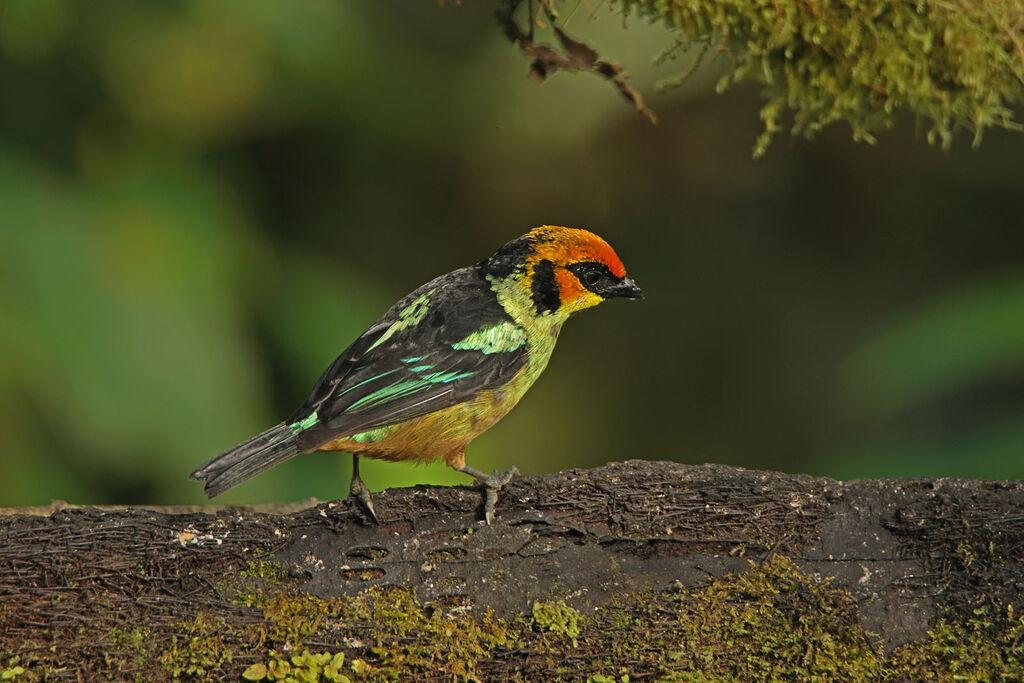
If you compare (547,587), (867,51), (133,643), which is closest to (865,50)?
(867,51)

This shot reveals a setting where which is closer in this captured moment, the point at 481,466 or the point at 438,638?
the point at 438,638

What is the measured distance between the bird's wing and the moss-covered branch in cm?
106

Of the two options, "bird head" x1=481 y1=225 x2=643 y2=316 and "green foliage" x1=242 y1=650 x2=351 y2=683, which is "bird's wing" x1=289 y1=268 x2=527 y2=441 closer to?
"bird head" x1=481 y1=225 x2=643 y2=316

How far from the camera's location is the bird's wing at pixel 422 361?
329 centimetres

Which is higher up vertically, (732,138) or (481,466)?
(732,138)

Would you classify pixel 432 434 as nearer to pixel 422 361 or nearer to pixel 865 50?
pixel 422 361

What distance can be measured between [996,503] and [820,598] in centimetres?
56

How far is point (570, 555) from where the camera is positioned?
302 cm

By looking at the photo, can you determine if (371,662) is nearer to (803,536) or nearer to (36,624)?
(36,624)

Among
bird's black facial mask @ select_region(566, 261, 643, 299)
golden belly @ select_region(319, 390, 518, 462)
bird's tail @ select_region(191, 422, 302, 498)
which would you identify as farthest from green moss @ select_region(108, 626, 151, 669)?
bird's black facial mask @ select_region(566, 261, 643, 299)

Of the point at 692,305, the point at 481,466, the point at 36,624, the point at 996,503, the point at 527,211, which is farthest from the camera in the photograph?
the point at 692,305

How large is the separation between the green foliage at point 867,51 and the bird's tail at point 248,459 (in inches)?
69.1

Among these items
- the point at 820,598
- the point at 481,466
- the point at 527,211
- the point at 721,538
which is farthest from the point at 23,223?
the point at 820,598

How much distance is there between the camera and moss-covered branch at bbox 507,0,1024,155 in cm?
364
